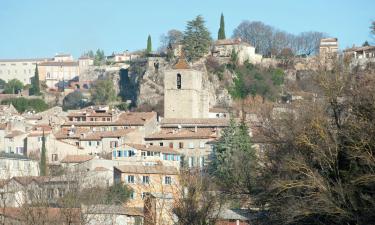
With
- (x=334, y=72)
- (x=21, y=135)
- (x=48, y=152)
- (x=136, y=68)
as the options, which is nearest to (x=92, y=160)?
(x=48, y=152)

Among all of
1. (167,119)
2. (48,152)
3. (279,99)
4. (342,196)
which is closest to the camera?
(342,196)

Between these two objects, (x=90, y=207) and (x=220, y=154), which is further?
(x=220, y=154)

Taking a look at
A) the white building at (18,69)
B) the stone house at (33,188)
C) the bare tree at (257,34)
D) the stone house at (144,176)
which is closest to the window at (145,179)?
→ the stone house at (144,176)

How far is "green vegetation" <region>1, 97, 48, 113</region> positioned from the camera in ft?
318

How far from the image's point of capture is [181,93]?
74.8 meters

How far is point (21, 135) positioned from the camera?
2640 inches

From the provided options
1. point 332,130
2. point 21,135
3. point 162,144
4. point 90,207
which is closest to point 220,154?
point 162,144

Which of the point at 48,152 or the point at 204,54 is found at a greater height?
the point at 204,54

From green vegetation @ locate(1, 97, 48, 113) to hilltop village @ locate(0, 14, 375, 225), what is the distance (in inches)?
5.9

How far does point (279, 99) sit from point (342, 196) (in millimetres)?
63833

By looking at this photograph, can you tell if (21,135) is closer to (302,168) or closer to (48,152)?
(48,152)

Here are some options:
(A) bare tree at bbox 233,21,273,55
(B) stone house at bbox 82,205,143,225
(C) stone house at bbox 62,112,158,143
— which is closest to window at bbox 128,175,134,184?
(B) stone house at bbox 82,205,143,225

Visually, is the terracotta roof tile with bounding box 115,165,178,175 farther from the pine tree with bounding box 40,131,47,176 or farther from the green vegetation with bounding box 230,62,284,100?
the green vegetation with bounding box 230,62,284,100

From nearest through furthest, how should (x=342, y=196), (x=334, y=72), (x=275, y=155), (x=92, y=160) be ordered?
(x=342, y=196)
(x=334, y=72)
(x=275, y=155)
(x=92, y=160)
